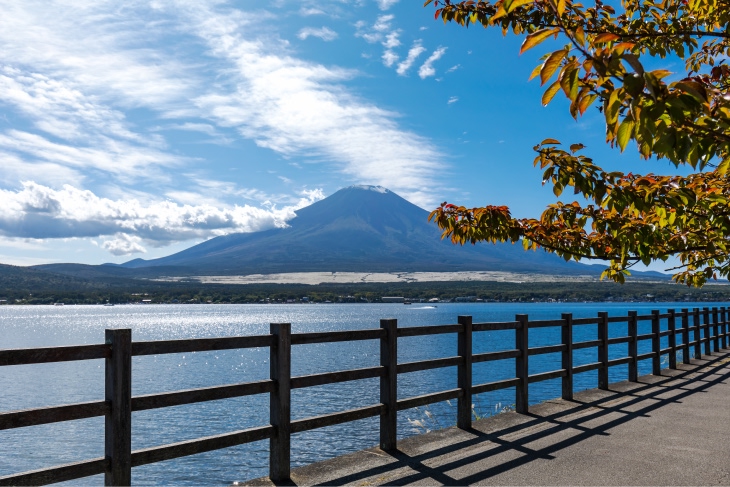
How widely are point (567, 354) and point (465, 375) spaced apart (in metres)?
3.38

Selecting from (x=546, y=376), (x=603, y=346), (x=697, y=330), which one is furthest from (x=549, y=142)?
(x=697, y=330)

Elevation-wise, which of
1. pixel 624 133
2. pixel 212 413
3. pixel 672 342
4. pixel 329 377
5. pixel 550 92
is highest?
pixel 550 92

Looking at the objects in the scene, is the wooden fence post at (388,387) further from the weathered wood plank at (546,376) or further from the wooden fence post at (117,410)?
the weathered wood plank at (546,376)

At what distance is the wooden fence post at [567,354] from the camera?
41.3ft

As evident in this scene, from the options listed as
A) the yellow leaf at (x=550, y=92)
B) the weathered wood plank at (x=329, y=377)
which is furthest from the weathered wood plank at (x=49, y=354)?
the yellow leaf at (x=550, y=92)

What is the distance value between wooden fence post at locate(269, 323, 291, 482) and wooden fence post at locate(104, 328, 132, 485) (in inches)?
64.5

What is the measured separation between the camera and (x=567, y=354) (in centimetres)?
1269

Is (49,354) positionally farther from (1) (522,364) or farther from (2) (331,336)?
(1) (522,364)

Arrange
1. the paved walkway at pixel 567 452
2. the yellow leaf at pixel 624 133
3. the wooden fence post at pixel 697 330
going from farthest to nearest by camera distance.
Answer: the wooden fence post at pixel 697 330, the paved walkway at pixel 567 452, the yellow leaf at pixel 624 133

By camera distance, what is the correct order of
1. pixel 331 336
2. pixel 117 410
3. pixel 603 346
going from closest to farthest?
pixel 117 410 → pixel 331 336 → pixel 603 346

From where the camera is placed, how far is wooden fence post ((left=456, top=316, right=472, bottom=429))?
10164 millimetres

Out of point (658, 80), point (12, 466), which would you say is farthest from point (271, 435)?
point (12, 466)

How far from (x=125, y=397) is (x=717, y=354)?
74.7 ft

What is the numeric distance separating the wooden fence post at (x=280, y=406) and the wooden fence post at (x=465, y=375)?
336 centimetres
